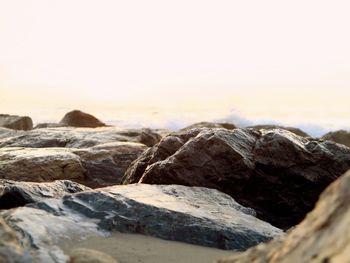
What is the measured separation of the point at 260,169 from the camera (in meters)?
8.68

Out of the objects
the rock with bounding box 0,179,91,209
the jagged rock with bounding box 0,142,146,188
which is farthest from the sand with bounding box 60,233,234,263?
the jagged rock with bounding box 0,142,146,188

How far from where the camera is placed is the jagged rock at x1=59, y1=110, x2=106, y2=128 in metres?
33.2

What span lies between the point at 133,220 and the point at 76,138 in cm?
1271

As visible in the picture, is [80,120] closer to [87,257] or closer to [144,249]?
[144,249]

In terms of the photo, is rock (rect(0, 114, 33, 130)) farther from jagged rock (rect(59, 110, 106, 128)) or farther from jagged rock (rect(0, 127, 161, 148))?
jagged rock (rect(0, 127, 161, 148))

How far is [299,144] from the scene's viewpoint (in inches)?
356

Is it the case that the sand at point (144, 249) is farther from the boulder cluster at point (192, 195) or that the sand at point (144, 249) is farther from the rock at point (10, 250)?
the rock at point (10, 250)

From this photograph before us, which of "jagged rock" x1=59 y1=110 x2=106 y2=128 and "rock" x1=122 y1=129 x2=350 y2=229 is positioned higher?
"rock" x1=122 y1=129 x2=350 y2=229

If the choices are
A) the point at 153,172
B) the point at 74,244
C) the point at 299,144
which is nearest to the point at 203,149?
the point at 153,172

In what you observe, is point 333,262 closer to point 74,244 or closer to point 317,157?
point 74,244

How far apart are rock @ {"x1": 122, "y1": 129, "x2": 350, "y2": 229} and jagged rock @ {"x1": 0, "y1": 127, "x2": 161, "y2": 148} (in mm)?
8249

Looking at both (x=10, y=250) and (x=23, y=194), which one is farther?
(x=23, y=194)

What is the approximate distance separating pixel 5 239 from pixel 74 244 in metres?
0.96

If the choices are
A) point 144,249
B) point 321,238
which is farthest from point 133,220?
point 321,238
